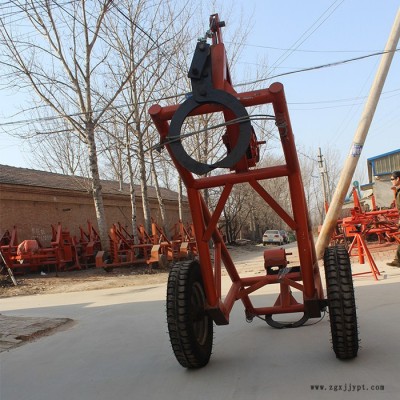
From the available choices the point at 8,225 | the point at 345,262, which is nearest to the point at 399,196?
the point at 345,262

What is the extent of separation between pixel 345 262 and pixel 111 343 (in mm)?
3342

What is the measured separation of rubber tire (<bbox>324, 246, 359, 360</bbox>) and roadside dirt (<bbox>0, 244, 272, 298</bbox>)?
10.7 metres

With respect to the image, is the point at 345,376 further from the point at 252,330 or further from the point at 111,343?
the point at 111,343

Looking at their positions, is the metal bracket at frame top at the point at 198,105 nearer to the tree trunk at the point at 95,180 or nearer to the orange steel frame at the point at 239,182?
the orange steel frame at the point at 239,182

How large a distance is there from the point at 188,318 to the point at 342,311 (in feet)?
4.38

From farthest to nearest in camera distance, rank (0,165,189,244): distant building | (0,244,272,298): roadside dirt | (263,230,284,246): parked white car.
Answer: (263,230,284,246): parked white car
(0,165,189,244): distant building
(0,244,272,298): roadside dirt

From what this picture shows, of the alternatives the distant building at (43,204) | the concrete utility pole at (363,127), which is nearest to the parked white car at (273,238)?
the distant building at (43,204)

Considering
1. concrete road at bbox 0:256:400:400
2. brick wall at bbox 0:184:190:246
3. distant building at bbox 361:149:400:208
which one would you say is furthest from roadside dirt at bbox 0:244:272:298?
distant building at bbox 361:149:400:208

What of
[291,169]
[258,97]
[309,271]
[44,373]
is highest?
[258,97]

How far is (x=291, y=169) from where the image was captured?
4203 millimetres

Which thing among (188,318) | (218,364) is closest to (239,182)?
(188,318)

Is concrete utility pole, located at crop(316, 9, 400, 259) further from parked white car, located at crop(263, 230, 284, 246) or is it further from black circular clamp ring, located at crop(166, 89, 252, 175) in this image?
parked white car, located at crop(263, 230, 284, 246)

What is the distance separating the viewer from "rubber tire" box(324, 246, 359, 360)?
404cm

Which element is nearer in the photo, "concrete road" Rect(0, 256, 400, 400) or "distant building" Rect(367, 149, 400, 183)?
"concrete road" Rect(0, 256, 400, 400)
